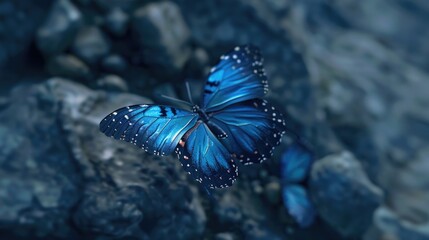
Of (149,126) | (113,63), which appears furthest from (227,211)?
(113,63)

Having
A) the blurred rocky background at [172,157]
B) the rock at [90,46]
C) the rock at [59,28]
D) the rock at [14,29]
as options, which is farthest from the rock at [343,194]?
the rock at [14,29]

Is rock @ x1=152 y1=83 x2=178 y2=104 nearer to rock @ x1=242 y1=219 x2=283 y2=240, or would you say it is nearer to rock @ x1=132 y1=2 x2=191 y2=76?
rock @ x1=132 y1=2 x2=191 y2=76

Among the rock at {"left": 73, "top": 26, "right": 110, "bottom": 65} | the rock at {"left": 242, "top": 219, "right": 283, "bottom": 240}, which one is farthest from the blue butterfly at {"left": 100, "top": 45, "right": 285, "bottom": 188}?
the rock at {"left": 73, "top": 26, "right": 110, "bottom": 65}

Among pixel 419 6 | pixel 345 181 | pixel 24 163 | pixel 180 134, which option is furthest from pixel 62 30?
pixel 419 6

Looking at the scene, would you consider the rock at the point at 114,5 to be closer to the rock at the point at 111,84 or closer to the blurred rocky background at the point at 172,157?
the blurred rocky background at the point at 172,157

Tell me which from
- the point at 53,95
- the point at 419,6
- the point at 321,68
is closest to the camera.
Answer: the point at 53,95

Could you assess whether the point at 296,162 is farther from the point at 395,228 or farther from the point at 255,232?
the point at 395,228

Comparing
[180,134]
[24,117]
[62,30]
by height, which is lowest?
[180,134]

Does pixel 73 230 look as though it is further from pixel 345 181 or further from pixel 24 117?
pixel 345 181
